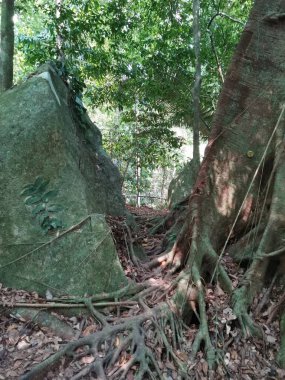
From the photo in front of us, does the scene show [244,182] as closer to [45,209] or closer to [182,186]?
[45,209]

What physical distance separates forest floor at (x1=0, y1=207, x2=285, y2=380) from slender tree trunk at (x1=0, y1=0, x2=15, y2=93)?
402 cm

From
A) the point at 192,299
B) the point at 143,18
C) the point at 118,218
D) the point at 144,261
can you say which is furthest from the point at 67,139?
the point at 143,18

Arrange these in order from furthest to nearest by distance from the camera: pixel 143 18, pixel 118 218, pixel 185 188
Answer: pixel 185 188 < pixel 143 18 < pixel 118 218

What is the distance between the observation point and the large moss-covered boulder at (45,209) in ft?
12.9

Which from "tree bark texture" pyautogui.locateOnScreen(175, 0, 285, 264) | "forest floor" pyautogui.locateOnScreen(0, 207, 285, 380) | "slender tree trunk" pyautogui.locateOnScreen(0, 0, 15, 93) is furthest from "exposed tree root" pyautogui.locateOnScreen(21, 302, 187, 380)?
"slender tree trunk" pyautogui.locateOnScreen(0, 0, 15, 93)

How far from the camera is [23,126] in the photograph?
4.28 m

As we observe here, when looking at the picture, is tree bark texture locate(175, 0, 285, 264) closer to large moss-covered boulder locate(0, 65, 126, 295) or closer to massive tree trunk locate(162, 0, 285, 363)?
massive tree trunk locate(162, 0, 285, 363)

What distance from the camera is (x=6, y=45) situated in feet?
21.5

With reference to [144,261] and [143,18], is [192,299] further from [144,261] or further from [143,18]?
[143,18]

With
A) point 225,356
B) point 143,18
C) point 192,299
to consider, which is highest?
point 143,18

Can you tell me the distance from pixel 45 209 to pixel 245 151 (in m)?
2.33

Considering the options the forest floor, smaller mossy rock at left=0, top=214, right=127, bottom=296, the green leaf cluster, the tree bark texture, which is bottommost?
the forest floor

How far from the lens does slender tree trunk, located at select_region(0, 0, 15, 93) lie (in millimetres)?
6508

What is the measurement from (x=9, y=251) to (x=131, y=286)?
1.29 meters
